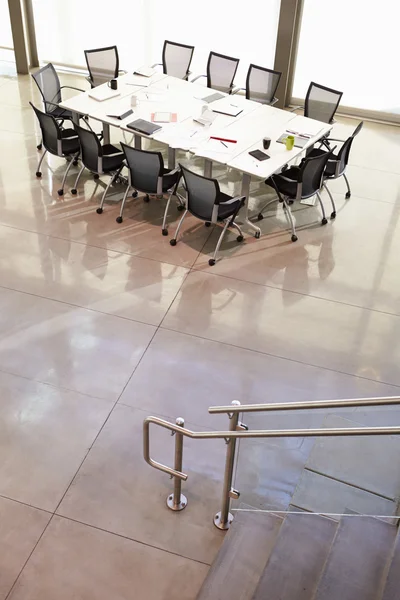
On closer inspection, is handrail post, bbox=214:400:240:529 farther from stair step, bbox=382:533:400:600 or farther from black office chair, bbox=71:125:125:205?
black office chair, bbox=71:125:125:205

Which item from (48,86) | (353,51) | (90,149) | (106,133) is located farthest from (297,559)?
(353,51)

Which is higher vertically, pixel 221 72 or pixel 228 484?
pixel 221 72

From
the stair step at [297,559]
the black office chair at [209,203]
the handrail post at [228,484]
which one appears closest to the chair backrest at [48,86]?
the black office chair at [209,203]

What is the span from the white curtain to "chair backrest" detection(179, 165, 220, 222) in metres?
4.00

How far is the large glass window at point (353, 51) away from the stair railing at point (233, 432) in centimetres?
708

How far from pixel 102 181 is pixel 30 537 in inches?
189

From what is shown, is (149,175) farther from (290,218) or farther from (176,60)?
(176,60)

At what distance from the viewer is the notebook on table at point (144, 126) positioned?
7309mm

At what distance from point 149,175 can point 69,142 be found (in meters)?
1.40

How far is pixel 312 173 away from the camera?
6984 millimetres

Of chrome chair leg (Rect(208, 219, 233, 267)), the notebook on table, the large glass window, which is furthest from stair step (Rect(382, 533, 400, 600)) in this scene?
the large glass window

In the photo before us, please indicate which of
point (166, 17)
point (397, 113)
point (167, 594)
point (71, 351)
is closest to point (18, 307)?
point (71, 351)

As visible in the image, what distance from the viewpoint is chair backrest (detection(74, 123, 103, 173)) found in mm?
7070

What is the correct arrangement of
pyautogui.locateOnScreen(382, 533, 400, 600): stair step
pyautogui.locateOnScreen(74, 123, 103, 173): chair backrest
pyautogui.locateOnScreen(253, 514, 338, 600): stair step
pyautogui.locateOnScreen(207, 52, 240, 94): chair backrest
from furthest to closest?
pyautogui.locateOnScreen(207, 52, 240, 94): chair backrest < pyautogui.locateOnScreen(74, 123, 103, 173): chair backrest < pyautogui.locateOnScreen(253, 514, 338, 600): stair step < pyautogui.locateOnScreen(382, 533, 400, 600): stair step
